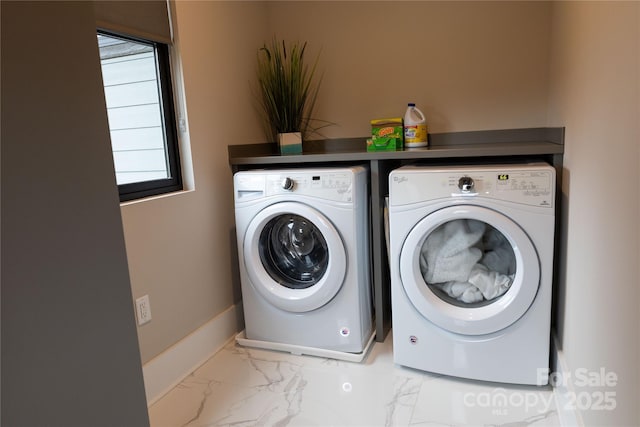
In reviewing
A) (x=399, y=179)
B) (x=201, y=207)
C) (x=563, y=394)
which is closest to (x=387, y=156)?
(x=399, y=179)

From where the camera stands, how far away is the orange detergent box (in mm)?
2299

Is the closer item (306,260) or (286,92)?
(306,260)

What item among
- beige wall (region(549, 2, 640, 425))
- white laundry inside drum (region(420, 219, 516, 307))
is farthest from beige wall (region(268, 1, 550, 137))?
white laundry inside drum (region(420, 219, 516, 307))

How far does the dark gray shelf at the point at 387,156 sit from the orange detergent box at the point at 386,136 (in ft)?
0.25

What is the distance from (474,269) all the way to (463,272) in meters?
0.05

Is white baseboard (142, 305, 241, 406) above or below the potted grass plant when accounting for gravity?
below

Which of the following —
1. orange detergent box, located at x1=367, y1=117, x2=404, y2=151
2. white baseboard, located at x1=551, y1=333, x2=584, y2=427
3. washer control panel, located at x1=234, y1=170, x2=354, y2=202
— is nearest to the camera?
white baseboard, located at x1=551, y1=333, x2=584, y2=427

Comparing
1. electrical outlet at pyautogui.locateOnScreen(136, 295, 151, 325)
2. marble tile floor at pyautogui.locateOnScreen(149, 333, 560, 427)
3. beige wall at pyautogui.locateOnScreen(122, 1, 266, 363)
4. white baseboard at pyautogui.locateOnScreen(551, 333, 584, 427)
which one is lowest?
marble tile floor at pyautogui.locateOnScreen(149, 333, 560, 427)

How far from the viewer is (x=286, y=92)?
251cm

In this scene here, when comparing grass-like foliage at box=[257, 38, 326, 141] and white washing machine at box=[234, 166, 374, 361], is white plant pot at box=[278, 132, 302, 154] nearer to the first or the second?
grass-like foliage at box=[257, 38, 326, 141]

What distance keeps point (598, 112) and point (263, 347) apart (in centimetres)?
173

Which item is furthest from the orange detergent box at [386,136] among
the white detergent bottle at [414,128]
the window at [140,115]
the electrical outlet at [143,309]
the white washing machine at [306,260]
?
the electrical outlet at [143,309]

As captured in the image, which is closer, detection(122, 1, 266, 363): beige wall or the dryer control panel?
the dryer control panel

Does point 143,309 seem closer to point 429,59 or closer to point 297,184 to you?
point 297,184
